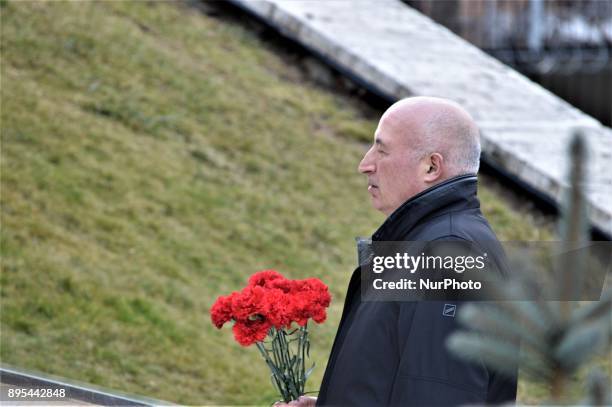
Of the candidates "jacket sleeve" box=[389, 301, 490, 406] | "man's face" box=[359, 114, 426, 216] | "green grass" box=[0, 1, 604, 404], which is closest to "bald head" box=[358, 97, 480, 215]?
"man's face" box=[359, 114, 426, 216]

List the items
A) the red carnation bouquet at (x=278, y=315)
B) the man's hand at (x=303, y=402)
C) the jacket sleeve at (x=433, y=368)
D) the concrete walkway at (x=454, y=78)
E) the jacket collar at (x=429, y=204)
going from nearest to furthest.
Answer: the jacket sleeve at (x=433, y=368), the jacket collar at (x=429, y=204), the man's hand at (x=303, y=402), the red carnation bouquet at (x=278, y=315), the concrete walkway at (x=454, y=78)

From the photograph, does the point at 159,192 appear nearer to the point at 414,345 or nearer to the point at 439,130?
the point at 439,130

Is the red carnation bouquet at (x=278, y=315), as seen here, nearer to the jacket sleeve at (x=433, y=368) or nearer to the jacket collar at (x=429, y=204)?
the jacket collar at (x=429, y=204)

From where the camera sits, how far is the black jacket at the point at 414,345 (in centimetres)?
219

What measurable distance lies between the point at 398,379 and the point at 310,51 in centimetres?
727

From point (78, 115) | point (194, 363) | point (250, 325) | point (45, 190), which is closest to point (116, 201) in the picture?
point (45, 190)

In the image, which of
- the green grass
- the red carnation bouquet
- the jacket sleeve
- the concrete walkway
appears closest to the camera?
the jacket sleeve

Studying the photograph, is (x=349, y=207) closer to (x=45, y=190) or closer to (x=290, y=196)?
(x=290, y=196)

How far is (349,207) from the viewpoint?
7.67 meters

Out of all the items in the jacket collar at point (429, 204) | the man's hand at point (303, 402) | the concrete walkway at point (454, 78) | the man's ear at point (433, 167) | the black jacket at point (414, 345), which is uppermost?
the concrete walkway at point (454, 78)

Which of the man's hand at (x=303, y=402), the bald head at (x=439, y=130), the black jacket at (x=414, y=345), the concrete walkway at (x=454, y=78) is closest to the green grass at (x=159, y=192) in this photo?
the concrete walkway at (x=454, y=78)

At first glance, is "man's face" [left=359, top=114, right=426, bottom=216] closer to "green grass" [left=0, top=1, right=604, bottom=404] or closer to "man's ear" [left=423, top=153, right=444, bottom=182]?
"man's ear" [left=423, top=153, right=444, bottom=182]

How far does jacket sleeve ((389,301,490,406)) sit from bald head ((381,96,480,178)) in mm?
380

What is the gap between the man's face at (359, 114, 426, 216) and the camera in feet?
8.01
